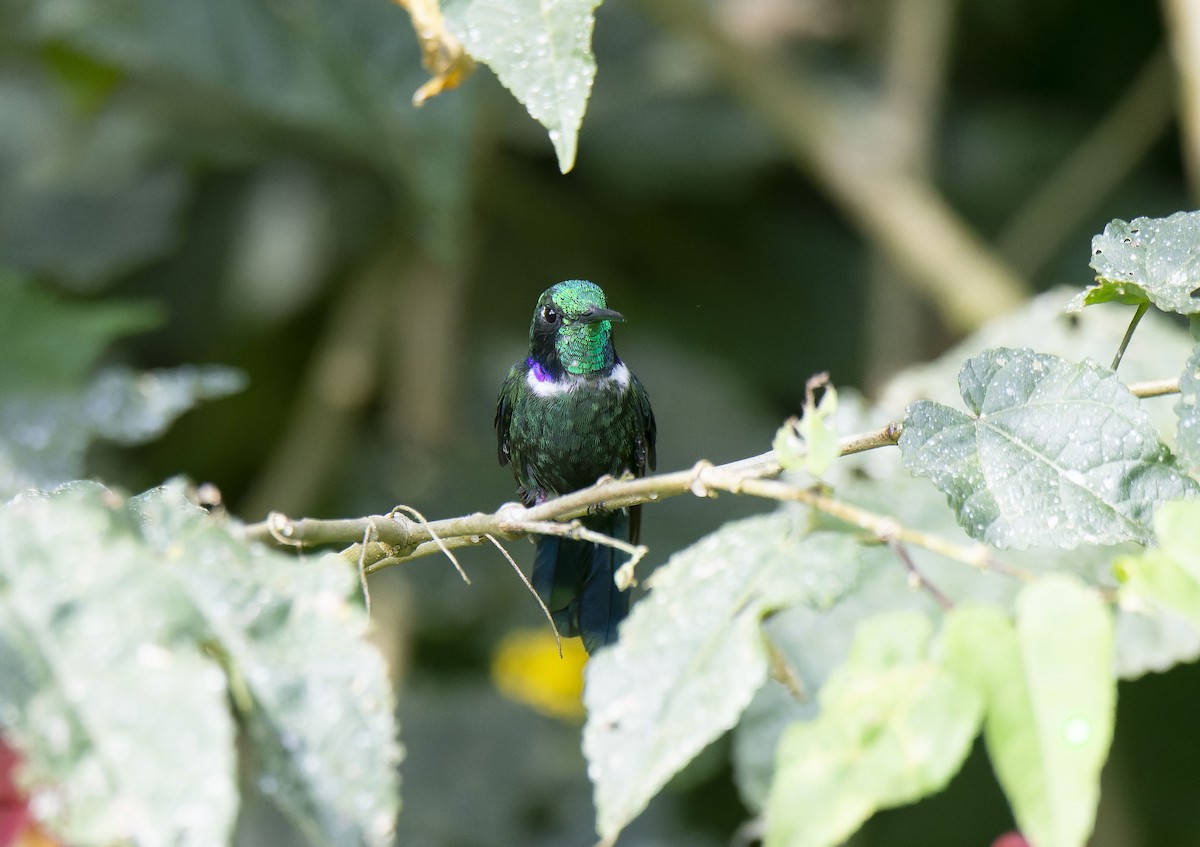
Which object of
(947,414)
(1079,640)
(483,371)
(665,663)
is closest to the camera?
(1079,640)

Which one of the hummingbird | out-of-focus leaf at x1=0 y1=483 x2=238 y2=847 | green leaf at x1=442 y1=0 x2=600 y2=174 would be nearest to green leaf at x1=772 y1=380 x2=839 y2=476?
green leaf at x1=442 y1=0 x2=600 y2=174

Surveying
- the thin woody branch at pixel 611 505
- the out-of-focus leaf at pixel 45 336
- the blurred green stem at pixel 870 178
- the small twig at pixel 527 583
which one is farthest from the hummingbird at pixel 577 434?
the blurred green stem at pixel 870 178

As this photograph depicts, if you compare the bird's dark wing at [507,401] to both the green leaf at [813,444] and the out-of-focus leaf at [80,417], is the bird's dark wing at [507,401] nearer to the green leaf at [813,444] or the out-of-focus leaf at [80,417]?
the out-of-focus leaf at [80,417]

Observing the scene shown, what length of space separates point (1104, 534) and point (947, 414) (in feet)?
0.55

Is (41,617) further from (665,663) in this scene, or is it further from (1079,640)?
(1079,640)

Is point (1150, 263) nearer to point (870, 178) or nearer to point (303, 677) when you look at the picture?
point (303, 677)

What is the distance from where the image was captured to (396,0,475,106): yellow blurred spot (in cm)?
141

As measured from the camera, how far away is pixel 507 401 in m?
1.93

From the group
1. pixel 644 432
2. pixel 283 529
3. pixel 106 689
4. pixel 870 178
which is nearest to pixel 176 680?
pixel 106 689

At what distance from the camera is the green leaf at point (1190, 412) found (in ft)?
3.56

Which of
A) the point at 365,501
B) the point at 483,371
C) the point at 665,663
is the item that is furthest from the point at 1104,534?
the point at 483,371

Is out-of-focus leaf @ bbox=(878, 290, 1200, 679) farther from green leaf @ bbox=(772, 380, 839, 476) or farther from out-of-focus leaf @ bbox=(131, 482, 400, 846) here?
out-of-focus leaf @ bbox=(131, 482, 400, 846)

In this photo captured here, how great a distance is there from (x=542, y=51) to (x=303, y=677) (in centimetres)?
57

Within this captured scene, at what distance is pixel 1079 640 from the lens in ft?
2.72
